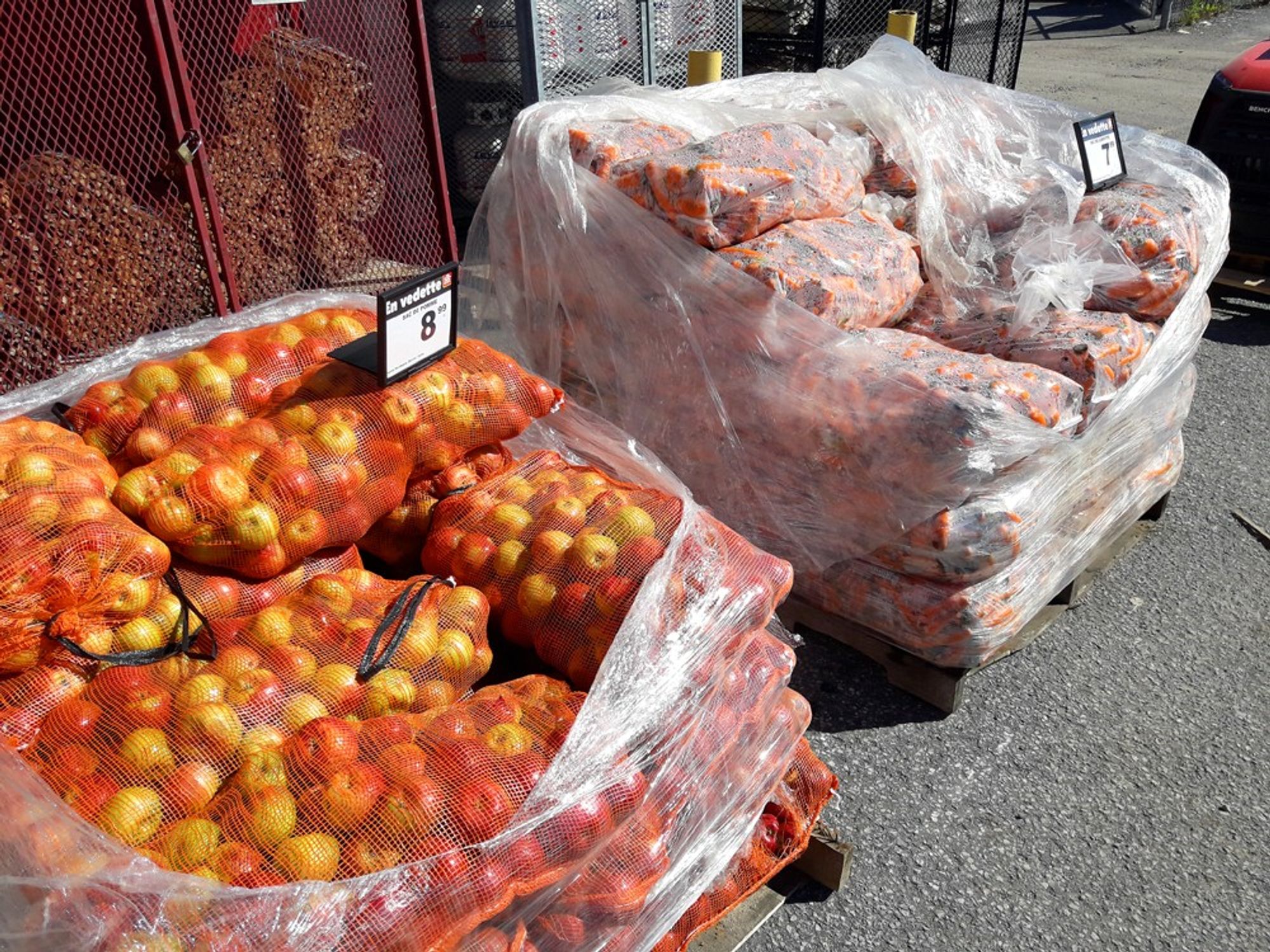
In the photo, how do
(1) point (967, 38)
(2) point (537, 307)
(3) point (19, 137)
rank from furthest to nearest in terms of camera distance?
(1) point (967, 38)
(2) point (537, 307)
(3) point (19, 137)

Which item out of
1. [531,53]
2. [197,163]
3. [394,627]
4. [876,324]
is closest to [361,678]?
[394,627]

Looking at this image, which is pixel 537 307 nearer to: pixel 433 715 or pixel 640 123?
pixel 640 123

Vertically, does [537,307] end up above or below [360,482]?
below

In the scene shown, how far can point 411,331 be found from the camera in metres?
2.14

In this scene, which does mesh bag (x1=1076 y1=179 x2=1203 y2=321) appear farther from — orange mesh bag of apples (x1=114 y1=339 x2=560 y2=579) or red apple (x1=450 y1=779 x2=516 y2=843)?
red apple (x1=450 y1=779 x2=516 y2=843)

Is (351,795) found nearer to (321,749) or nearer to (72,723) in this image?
(321,749)

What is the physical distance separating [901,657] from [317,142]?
3143 mm

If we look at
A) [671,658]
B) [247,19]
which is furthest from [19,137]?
[671,658]

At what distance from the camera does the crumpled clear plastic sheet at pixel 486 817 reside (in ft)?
4.37

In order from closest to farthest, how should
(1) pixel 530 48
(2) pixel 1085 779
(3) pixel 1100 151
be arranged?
(2) pixel 1085 779
(3) pixel 1100 151
(1) pixel 530 48

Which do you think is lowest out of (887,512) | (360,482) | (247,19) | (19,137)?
(887,512)

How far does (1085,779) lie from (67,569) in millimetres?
2529

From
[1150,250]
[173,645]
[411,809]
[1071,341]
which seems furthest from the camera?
[1150,250]

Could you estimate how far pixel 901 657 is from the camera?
9.87 ft
